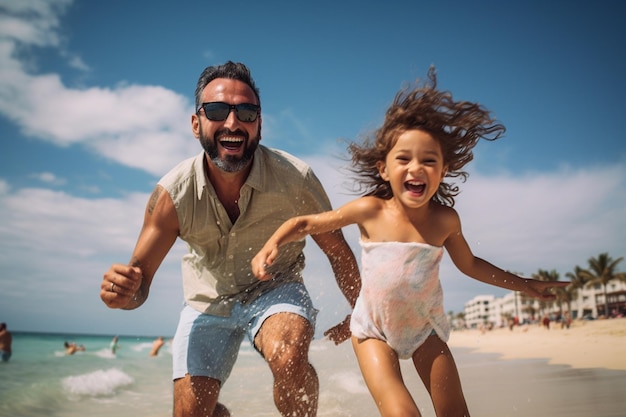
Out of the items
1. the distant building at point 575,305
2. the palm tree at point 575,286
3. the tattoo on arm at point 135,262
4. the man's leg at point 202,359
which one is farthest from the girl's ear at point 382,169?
the palm tree at point 575,286

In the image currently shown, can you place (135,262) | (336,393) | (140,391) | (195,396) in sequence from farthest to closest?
(140,391) → (336,393) → (135,262) → (195,396)

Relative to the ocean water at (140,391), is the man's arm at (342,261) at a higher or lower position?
higher

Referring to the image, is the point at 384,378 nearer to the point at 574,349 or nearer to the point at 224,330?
the point at 224,330

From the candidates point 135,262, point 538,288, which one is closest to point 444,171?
point 538,288

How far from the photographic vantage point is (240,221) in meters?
4.12

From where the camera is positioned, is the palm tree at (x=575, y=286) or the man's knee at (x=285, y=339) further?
the palm tree at (x=575, y=286)

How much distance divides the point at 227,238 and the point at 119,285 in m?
0.95

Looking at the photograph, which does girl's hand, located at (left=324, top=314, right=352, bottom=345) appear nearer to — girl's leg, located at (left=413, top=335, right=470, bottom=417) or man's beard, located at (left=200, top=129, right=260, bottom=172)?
girl's leg, located at (left=413, top=335, right=470, bottom=417)

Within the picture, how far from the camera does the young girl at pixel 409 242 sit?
3.21 metres

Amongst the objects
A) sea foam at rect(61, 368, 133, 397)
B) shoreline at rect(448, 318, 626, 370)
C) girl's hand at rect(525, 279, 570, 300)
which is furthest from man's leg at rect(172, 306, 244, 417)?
sea foam at rect(61, 368, 133, 397)

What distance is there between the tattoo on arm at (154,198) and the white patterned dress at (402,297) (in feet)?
5.41

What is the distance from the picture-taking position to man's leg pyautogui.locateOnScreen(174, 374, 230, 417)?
3.87 meters

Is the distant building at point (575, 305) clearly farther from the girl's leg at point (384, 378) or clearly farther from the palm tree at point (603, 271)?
the girl's leg at point (384, 378)

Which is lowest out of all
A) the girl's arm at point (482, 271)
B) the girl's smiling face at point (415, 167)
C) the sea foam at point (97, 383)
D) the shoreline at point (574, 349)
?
the sea foam at point (97, 383)
